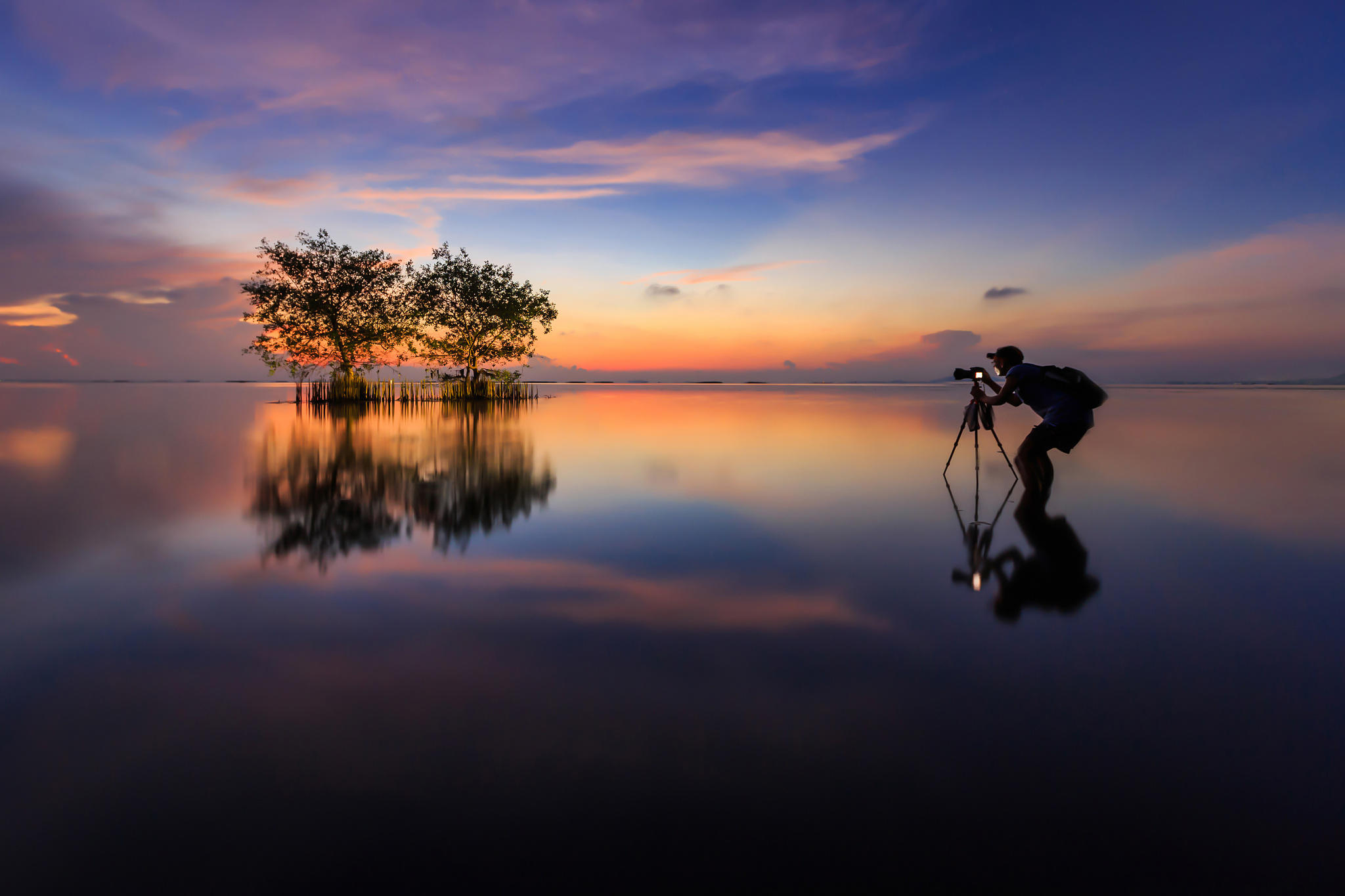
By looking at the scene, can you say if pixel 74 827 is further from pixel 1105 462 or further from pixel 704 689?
pixel 1105 462

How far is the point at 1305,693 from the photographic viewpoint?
146 inches

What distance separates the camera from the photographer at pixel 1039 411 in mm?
Answer: 9805

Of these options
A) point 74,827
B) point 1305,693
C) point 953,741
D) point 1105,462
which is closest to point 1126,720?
point 953,741

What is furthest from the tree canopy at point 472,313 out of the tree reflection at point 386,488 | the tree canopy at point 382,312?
the tree reflection at point 386,488

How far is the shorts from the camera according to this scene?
976 cm

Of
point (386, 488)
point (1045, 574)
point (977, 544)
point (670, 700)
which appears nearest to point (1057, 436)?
point (977, 544)

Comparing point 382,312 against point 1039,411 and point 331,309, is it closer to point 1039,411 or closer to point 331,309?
point 331,309

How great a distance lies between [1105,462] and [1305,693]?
13.6m

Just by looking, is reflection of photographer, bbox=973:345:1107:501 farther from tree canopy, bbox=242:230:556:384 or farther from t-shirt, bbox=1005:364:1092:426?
tree canopy, bbox=242:230:556:384

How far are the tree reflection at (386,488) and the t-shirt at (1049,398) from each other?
8201 mm

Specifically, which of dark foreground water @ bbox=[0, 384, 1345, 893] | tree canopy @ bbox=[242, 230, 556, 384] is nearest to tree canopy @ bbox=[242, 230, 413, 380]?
tree canopy @ bbox=[242, 230, 556, 384]

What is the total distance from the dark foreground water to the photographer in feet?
4.88

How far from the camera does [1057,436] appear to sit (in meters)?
9.88

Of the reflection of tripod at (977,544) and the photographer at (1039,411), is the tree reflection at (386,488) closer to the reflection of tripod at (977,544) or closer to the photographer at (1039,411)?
the reflection of tripod at (977,544)
